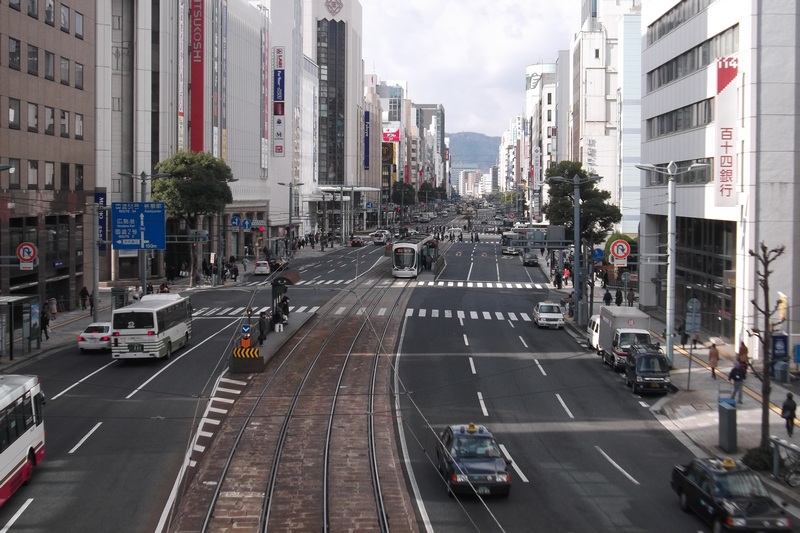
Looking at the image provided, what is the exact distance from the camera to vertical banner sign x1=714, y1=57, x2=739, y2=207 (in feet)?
129

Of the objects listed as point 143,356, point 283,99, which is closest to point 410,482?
point 143,356

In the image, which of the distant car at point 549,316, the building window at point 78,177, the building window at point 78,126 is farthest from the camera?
the building window at point 78,177

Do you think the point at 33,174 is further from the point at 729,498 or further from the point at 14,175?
the point at 729,498

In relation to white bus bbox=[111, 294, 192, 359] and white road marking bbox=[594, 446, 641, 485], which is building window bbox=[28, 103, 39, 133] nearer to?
white bus bbox=[111, 294, 192, 359]

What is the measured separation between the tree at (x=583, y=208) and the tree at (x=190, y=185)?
29523 mm

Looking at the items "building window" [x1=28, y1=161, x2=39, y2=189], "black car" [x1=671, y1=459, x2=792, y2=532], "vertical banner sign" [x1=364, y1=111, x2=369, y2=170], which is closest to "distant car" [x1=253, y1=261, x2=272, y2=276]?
"building window" [x1=28, y1=161, x2=39, y2=189]

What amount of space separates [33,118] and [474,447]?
4150cm

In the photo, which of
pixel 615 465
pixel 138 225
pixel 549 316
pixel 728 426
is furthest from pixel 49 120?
pixel 728 426

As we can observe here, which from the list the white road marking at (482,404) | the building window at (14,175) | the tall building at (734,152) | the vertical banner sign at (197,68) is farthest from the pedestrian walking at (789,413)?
the vertical banner sign at (197,68)

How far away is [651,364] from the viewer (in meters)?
33.2

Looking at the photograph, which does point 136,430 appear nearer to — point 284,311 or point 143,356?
point 143,356

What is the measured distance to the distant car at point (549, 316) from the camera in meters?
50.4

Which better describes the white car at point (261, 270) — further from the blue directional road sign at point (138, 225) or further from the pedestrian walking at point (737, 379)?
the pedestrian walking at point (737, 379)

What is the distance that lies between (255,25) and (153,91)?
32591 millimetres
